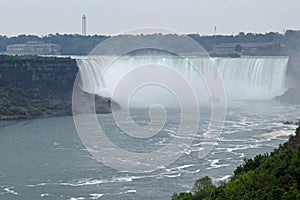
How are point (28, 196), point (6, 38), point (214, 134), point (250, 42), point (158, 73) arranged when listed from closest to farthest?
point (28, 196)
point (214, 134)
point (158, 73)
point (250, 42)
point (6, 38)

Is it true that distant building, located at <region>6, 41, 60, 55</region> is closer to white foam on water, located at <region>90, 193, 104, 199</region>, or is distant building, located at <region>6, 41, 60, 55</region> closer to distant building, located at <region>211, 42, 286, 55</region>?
distant building, located at <region>211, 42, 286, 55</region>

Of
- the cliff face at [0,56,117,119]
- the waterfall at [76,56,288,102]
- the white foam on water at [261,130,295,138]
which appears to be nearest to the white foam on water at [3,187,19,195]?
the white foam on water at [261,130,295,138]

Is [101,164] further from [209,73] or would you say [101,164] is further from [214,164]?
[209,73]

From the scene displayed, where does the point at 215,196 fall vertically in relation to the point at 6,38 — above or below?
below

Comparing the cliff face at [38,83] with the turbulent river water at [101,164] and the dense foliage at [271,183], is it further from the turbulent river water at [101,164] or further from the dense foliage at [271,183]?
the dense foliage at [271,183]

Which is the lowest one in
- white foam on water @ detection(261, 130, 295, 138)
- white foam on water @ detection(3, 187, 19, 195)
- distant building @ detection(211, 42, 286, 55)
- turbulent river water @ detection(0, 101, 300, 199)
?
white foam on water @ detection(3, 187, 19, 195)

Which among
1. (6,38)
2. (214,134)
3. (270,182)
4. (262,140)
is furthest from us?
(6,38)

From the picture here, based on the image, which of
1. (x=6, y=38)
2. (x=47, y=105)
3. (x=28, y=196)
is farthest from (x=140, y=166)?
→ (x=6, y=38)

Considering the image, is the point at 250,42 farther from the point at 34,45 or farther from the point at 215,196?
the point at 215,196

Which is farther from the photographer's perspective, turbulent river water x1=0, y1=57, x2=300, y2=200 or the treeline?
the treeline
